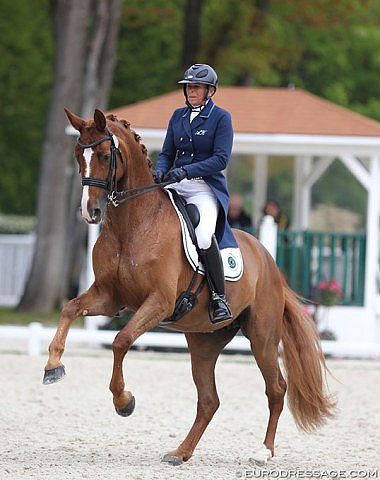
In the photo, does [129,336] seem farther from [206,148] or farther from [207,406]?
[206,148]

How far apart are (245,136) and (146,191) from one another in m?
9.25

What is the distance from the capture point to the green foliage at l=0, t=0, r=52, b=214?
105 feet

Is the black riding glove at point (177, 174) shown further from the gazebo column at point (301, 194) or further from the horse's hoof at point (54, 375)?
the gazebo column at point (301, 194)

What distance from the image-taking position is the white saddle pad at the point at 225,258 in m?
8.56

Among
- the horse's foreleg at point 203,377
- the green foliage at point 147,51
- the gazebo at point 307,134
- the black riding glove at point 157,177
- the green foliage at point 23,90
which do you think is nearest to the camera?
the black riding glove at point 157,177

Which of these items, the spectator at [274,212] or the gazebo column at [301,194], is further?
the gazebo column at [301,194]

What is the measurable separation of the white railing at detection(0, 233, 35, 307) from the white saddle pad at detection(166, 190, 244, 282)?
63.2 feet

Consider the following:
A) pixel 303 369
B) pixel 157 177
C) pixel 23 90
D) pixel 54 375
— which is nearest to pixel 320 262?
pixel 303 369

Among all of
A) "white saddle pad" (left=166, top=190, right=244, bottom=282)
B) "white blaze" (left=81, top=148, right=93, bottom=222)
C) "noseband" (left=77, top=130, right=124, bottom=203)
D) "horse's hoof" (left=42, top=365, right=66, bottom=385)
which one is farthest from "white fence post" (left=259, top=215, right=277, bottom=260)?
"horse's hoof" (left=42, top=365, right=66, bottom=385)

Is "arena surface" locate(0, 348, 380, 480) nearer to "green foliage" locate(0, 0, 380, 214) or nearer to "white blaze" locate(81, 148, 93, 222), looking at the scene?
"white blaze" locate(81, 148, 93, 222)

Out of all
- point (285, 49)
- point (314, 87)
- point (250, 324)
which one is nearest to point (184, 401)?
point (250, 324)

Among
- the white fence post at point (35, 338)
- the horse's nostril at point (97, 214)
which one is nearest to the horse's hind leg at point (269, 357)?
the horse's nostril at point (97, 214)

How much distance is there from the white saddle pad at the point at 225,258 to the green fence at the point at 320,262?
833 cm

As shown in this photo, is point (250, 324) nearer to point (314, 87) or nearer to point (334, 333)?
point (334, 333)
